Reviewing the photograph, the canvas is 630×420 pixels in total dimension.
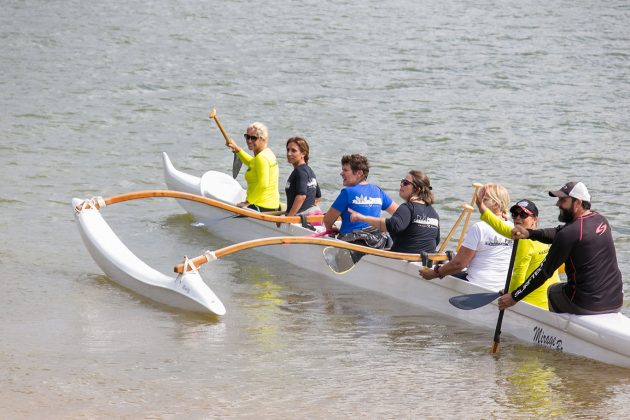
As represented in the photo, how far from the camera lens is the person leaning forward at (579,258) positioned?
A: 8633 mm

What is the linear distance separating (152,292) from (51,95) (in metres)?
13.2

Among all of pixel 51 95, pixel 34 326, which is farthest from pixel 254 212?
pixel 51 95

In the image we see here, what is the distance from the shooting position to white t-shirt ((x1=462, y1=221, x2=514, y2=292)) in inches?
388

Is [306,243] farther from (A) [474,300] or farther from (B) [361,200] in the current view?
(A) [474,300]

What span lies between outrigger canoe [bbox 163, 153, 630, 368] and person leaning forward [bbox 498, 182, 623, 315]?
16 cm

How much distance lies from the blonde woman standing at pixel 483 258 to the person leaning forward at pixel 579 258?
0.78m

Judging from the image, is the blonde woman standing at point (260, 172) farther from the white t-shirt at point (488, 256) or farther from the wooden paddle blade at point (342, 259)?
the white t-shirt at point (488, 256)

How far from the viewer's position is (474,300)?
9883 mm

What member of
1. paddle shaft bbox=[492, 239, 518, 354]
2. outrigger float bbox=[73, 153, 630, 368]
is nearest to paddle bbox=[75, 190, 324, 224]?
outrigger float bbox=[73, 153, 630, 368]

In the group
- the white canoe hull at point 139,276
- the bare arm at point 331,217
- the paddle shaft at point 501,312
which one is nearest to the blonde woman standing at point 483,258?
the paddle shaft at point 501,312

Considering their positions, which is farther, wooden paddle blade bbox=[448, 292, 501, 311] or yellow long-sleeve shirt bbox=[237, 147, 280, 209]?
yellow long-sleeve shirt bbox=[237, 147, 280, 209]

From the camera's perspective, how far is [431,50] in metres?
28.7

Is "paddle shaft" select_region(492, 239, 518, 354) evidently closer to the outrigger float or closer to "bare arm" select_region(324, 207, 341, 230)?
the outrigger float

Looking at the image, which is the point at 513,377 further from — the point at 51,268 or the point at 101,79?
the point at 101,79
